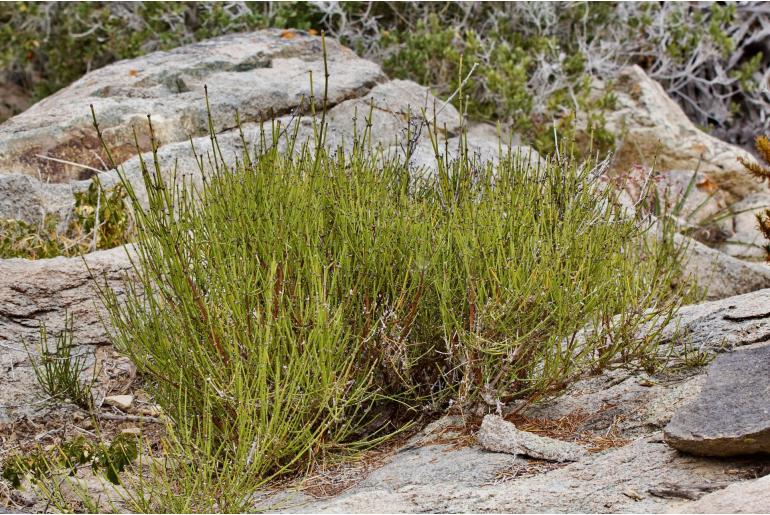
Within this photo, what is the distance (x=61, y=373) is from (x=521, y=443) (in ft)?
7.13

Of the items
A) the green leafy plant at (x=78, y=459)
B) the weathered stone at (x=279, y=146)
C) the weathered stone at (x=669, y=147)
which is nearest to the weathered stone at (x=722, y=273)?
the weathered stone at (x=279, y=146)

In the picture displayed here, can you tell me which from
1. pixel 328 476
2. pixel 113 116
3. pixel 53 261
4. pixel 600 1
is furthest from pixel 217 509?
pixel 600 1

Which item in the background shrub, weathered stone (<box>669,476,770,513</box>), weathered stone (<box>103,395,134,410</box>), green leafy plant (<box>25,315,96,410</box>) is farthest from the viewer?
the background shrub

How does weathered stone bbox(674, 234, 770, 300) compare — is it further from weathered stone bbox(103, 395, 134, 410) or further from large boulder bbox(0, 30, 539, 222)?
weathered stone bbox(103, 395, 134, 410)

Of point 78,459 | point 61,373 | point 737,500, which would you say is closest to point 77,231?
point 61,373

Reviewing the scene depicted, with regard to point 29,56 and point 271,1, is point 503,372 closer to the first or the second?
point 271,1

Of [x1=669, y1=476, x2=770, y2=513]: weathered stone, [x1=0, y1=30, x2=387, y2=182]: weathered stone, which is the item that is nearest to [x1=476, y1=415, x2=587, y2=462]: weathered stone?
[x1=669, y1=476, x2=770, y2=513]: weathered stone

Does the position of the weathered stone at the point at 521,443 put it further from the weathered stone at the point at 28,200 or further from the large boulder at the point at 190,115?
the weathered stone at the point at 28,200

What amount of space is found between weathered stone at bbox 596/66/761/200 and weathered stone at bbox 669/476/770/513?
6203mm

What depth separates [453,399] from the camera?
11.8 feet

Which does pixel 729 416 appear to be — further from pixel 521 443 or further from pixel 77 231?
pixel 77 231

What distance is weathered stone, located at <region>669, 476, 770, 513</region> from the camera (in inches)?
97.1

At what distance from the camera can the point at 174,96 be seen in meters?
6.94

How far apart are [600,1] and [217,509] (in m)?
7.54
